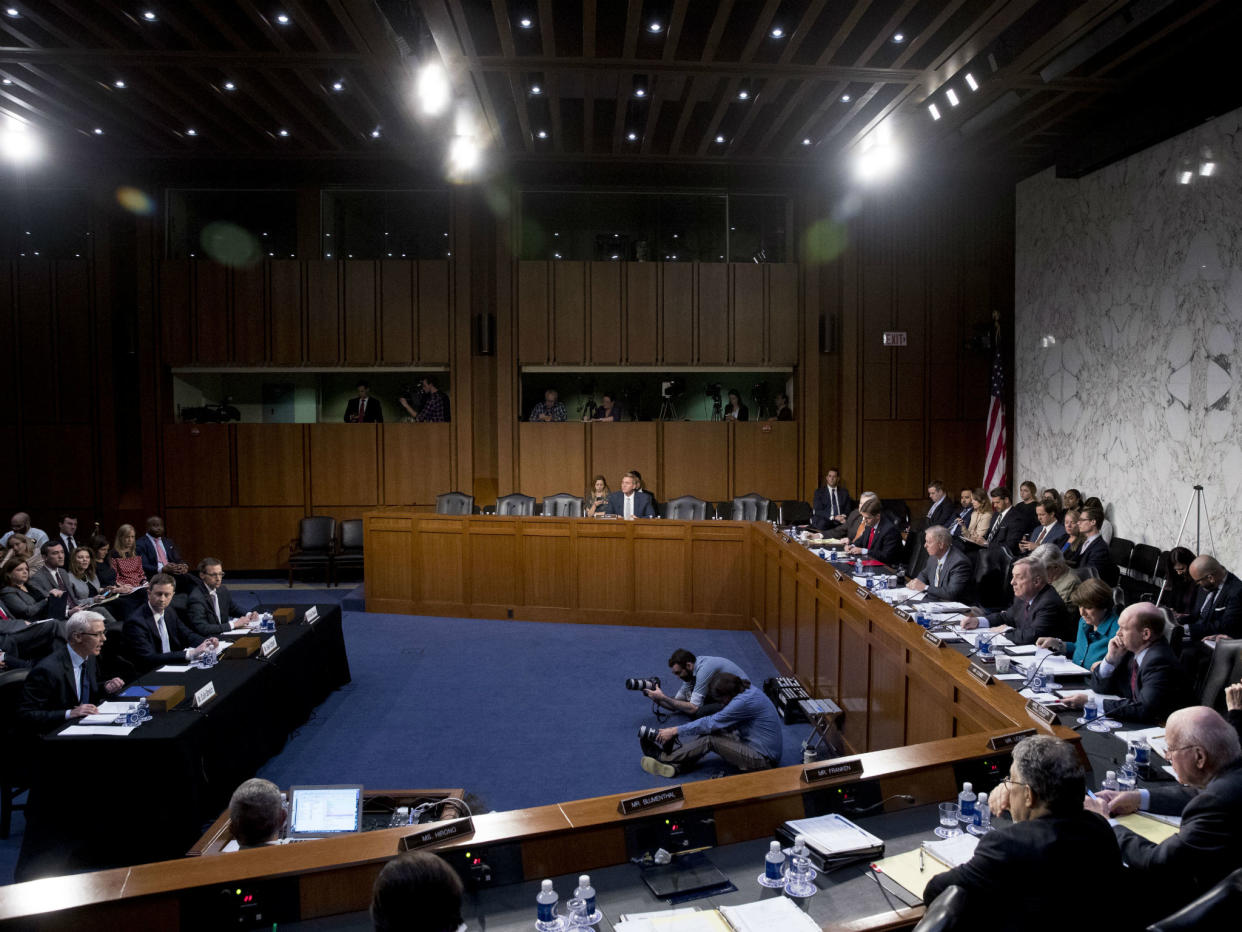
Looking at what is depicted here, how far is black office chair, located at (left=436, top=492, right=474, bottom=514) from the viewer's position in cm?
1120

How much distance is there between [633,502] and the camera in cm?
1034

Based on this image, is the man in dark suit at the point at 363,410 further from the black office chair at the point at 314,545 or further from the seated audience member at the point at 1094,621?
the seated audience member at the point at 1094,621

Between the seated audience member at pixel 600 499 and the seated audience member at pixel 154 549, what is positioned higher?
the seated audience member at pixel 600 499

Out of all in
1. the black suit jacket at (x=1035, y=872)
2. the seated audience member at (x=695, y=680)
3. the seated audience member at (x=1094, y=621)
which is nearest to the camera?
the black suit jacket at (x=1035, y=872)

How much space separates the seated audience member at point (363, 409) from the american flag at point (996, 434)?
821 centimetres

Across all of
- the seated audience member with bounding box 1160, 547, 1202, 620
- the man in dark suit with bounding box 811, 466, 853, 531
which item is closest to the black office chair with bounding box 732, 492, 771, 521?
the man in dark suit with bounding box 811, 466, 853, 531

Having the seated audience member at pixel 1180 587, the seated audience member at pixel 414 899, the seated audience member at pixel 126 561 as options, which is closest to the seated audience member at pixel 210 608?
the seated audience member at pixel 126 561

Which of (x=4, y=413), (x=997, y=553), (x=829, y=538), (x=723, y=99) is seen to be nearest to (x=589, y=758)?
(x=997, y=553)

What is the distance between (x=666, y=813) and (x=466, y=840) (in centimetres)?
64

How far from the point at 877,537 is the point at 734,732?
379 cm

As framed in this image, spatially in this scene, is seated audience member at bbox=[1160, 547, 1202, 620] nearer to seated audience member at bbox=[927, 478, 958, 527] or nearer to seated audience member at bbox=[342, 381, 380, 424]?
seated audience member at bbox=[927, 478, 958, 527]

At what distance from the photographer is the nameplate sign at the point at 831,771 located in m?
3.11

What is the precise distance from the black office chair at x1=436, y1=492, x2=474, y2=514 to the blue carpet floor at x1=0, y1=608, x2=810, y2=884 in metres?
1.88

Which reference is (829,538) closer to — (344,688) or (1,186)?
(344,688)
